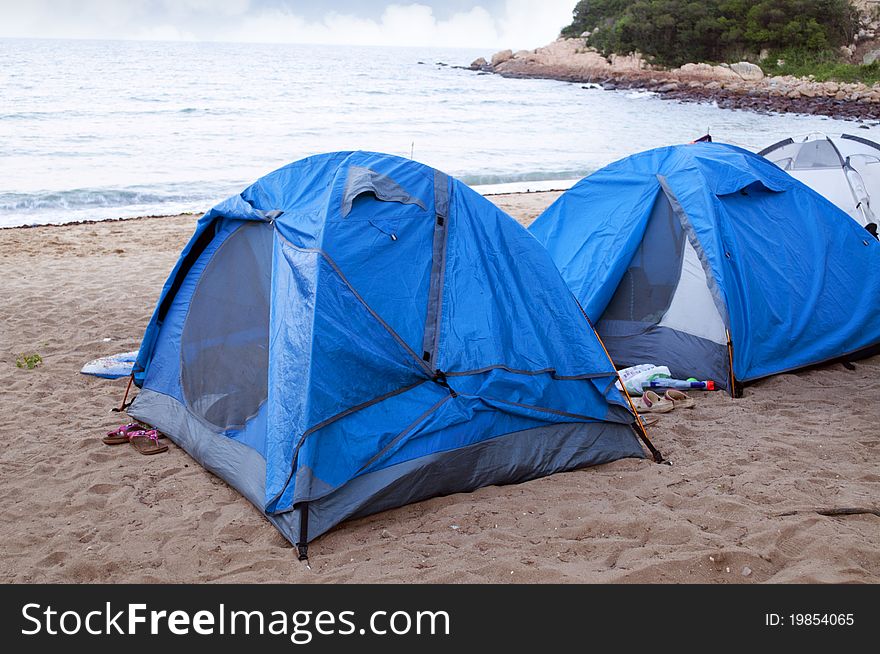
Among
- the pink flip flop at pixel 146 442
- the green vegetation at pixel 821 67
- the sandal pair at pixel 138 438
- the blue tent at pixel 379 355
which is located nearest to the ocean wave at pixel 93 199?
the sandal pair at pixel 138 438

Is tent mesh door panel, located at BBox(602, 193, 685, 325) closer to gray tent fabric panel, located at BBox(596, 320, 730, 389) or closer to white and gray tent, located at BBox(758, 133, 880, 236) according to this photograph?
gray tent fabric panel, located at BBox(596, 320, 730, 389)

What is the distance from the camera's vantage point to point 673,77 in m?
55.2

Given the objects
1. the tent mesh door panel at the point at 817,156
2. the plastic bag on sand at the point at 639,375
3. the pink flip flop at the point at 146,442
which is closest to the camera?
the pink flip flop at the point at 146,442

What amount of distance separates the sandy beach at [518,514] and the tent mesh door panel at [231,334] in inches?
16.9

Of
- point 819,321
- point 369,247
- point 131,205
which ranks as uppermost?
point 369,247

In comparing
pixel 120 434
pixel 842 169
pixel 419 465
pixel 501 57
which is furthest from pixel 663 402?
pixel 501 57

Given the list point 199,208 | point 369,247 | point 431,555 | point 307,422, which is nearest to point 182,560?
point 307,422

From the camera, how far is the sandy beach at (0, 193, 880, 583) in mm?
3561

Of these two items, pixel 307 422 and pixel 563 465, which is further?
pixel 563 465

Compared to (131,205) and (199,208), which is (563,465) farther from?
(131,205)

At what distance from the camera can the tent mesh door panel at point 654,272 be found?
628 centimetres

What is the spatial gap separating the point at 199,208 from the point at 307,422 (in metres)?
12.4

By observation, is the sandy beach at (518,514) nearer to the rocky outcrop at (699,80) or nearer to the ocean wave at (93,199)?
the ocean wave at (93,199)

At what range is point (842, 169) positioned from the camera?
26.5 feet
